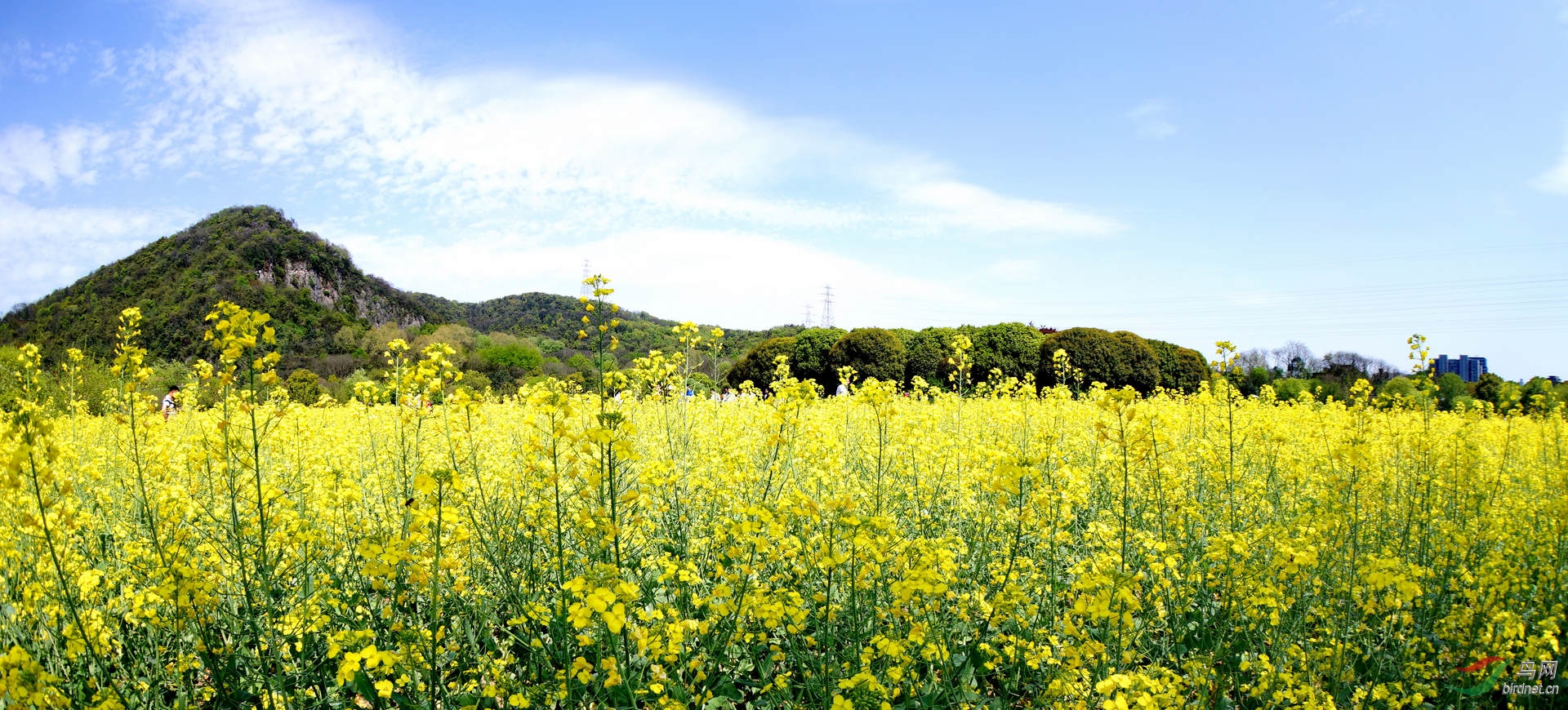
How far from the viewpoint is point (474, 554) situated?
3.60 metres

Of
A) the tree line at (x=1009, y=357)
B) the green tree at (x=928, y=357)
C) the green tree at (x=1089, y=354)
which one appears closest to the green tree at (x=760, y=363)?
the tree line at (x=1009, y=357)

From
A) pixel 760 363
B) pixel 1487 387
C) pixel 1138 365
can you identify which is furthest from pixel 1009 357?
pixel 1487 387

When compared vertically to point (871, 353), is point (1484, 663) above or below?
below

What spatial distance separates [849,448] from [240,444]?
527 cm

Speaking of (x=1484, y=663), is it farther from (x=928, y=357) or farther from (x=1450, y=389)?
(x=928, y=357)

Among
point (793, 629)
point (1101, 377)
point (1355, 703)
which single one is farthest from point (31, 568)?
point (1101, 377)

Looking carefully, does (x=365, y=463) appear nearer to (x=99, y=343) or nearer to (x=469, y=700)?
(x=469, y=700)

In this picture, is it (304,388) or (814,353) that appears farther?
(814,353)

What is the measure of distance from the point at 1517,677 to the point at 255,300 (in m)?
60.7

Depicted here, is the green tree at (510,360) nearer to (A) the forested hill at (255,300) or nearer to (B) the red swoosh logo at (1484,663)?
(A) the forested hill at (255,300)

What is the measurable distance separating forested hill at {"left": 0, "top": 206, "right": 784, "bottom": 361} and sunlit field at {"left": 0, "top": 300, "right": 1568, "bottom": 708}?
24.6m

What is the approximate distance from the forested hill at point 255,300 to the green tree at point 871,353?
8367 mm

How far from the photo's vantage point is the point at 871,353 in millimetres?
26594

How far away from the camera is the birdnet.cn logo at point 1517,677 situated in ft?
9.63
